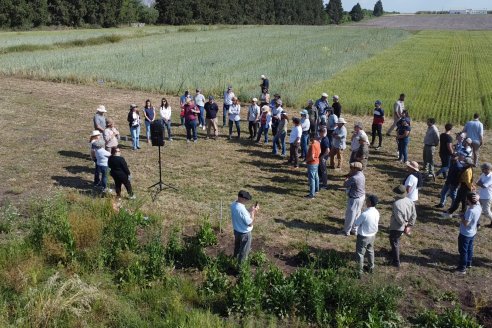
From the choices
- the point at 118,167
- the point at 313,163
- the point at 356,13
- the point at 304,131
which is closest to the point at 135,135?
the point at 118,167

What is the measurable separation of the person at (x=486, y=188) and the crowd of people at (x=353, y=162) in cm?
2

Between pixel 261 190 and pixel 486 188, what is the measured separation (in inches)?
221

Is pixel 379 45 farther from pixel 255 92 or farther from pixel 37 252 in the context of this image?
pixel 37 252

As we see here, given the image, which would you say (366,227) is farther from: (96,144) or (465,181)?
(96,144)

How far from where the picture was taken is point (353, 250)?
399 inches

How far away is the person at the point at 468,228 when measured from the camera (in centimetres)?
902

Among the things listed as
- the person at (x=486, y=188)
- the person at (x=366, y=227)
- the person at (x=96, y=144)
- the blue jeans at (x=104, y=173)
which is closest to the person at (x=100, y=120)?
the person at (x=96, y=144)

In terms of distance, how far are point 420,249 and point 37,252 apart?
7853mm

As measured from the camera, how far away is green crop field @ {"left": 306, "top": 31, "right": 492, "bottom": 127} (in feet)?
78.9

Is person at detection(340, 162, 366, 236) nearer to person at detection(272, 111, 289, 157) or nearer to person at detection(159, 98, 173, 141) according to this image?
person at detection(272, 111, 289, 157)

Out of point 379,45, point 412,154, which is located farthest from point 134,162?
point 379,45

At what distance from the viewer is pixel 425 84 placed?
31875 millimetres

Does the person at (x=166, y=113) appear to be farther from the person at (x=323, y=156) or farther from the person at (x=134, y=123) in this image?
the person at (x=323, y=156)

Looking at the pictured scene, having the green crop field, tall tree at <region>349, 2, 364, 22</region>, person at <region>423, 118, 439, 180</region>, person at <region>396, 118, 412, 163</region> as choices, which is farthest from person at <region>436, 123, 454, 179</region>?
tall tree at <region>349, 2, 364, 22</region>
